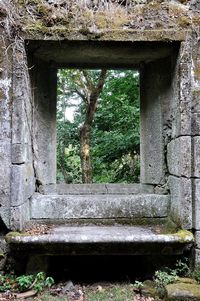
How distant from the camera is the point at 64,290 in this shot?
3219 mm

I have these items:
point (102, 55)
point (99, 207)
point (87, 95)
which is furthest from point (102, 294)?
point (87, 95)

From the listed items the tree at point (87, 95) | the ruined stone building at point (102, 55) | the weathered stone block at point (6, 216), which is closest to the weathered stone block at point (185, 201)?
the ruined stone building at point (102, 55)

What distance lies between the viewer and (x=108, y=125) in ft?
25.3

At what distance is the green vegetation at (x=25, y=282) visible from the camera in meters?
3.10

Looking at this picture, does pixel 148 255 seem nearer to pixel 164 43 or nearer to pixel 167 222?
pixel 167 222

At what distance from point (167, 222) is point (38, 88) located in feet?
7.35

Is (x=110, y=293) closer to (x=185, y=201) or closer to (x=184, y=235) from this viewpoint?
(x=184, y=235)

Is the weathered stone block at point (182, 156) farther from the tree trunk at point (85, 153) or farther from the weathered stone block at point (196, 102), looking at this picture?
the tree trunk at point (85, 153)

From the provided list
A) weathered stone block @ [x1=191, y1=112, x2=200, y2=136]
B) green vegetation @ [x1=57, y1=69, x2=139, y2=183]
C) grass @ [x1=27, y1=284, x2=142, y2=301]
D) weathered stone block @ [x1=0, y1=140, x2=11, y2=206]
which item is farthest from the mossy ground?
green vegetation @ [x1=57, y1=69, x2=139, y2=183]

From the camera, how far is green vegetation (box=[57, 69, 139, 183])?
6744mm

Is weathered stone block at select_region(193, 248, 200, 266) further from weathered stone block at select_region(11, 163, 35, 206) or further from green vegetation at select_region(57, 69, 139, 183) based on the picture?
green vegetation at select_region(57, 69, 139, 183)

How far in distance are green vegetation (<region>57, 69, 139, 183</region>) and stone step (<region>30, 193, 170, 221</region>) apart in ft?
9.17

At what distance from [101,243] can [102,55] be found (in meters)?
2.17

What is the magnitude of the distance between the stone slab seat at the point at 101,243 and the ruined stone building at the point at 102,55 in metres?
0.02
